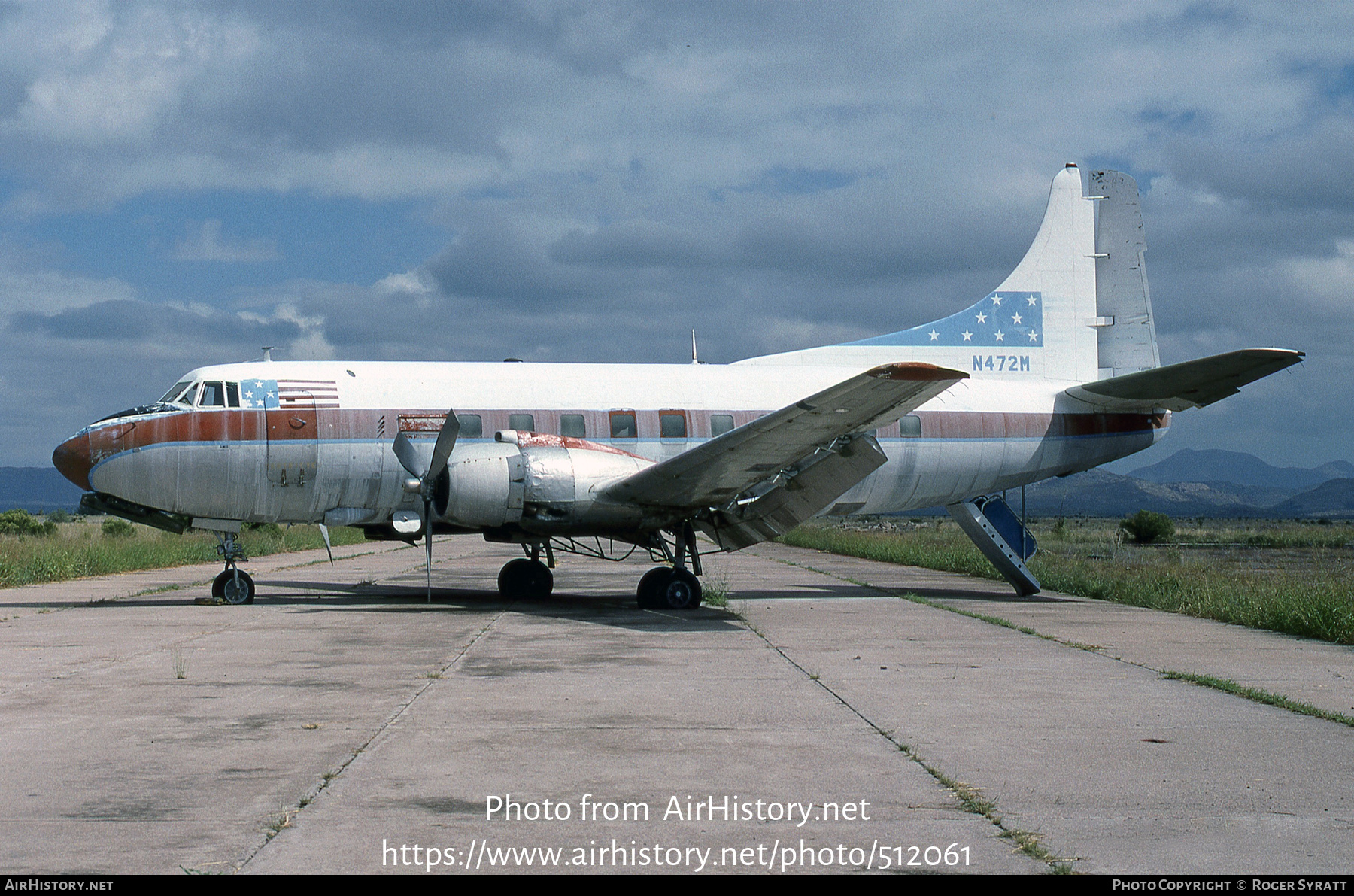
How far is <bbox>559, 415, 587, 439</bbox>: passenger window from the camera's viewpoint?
18656mm

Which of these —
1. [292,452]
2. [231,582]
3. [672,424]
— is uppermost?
[672,424]

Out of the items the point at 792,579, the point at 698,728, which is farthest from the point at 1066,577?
the point at 698,728

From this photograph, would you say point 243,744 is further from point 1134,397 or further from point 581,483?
point 1134,397

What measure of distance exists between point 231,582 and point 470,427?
4.45 metres

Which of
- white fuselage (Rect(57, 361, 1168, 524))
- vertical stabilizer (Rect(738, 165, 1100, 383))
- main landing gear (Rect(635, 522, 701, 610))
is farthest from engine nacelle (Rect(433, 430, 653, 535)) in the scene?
vertical stabilizer (Rect(738, 165, 1100, 383))

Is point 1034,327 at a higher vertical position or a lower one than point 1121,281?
lower

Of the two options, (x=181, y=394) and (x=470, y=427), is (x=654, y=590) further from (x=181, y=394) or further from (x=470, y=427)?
(x=181, y=394)

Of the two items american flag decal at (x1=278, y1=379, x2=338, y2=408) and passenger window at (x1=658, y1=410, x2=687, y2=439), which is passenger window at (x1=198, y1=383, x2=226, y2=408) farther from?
passenger window at (x1=658, y1=410, x2=687, y2=439)

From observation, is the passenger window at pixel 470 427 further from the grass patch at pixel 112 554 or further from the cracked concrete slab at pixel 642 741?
the grass patch at pixel 112 554

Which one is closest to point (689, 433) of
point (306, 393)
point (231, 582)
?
point (306, 393)

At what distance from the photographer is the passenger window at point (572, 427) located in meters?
18.7

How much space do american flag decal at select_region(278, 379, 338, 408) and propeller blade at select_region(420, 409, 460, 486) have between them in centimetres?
261

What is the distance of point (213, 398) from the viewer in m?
17.8

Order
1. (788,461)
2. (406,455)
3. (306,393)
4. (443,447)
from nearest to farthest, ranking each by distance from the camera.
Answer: (788,461), (443,447), (406,455), (306,393)
